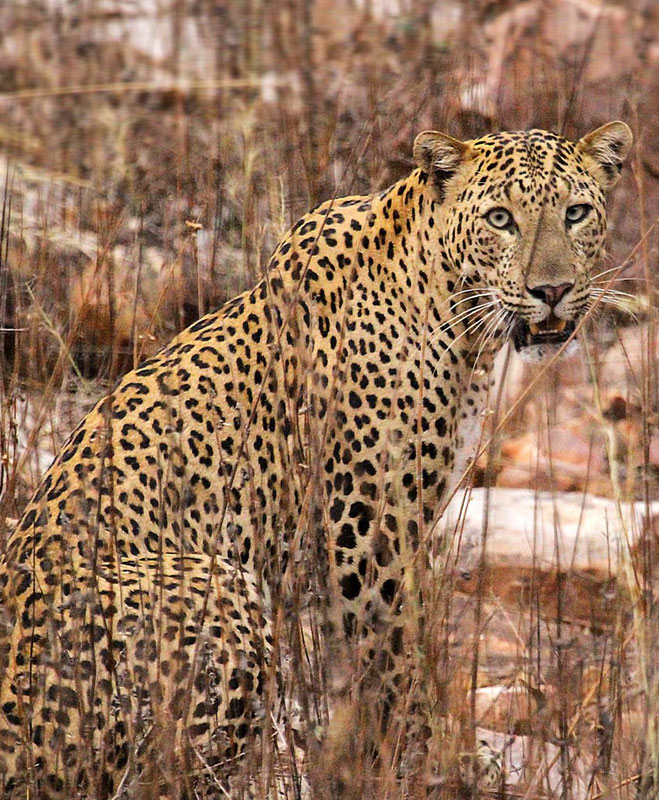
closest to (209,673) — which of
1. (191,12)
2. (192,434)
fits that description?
(192,434)

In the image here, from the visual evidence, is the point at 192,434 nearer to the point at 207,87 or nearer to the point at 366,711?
the point at 366,711

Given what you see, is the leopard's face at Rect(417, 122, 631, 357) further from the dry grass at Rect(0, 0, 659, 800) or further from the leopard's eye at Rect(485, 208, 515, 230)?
the dry grass at Rect(0, 0, 659, 800)

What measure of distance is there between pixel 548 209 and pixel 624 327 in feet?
11.9

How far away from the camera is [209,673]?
4.19 m

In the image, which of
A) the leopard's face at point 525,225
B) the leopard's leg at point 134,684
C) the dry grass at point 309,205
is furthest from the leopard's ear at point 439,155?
the leopard's leg at point 134,684

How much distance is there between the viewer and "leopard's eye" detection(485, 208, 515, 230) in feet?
16.9

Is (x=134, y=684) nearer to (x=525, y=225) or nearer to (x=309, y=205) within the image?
(x=525, y=225)

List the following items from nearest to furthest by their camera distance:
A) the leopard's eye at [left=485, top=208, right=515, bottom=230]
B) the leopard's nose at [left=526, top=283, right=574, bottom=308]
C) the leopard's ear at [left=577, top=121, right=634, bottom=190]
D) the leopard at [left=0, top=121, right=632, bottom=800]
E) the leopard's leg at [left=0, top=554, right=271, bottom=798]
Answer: the leopard's leg at [left=0, top=554, right=271, bottom=798]
the leopard at [left=0, top=121, right=632, bottom=800]
the leopard's nose at [left=526, top=283, right=574, bottom=308]
the leopard's eye at [left=485, top=208, right=515, bottom=230]
the leopard's ear at [left=577, top=121, right=634, bottom=190]

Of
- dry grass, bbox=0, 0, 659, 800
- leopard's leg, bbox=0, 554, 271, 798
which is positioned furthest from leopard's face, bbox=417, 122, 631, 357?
leopard's leg, bbox=0, 554, 271, 798

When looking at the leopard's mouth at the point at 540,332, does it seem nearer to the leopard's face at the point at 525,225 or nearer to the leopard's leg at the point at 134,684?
the leopard's face at the point at 525,225

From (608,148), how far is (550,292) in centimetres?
71

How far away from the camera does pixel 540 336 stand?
509 cm

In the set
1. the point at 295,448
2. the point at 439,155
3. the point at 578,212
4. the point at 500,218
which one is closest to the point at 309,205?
the point at 439,155

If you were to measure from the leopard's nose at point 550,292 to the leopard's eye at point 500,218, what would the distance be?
0.27 meters
